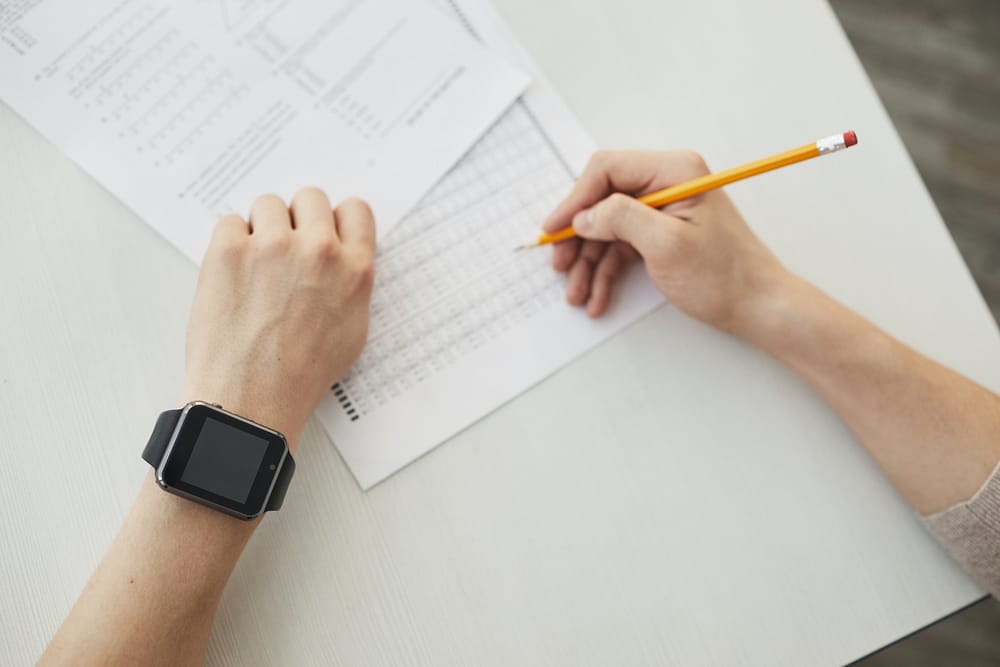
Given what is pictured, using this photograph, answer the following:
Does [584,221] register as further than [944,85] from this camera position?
No

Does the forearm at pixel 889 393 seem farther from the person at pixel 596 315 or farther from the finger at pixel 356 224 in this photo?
the finger at pixel 356 224

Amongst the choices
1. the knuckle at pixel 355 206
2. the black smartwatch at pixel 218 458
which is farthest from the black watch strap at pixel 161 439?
the knuckle at pixel 355 206

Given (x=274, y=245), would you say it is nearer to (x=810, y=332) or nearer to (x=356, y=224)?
(x=356, y=224)

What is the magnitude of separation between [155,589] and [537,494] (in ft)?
1.12

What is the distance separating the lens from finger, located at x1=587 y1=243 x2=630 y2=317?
2.47ft

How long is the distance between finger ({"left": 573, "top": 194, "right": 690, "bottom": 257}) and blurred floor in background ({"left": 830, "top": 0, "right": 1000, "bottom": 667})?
3.60 feet

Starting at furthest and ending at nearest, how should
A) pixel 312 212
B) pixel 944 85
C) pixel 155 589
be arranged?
1. pixel 944 85
2. pixel 312 212
3. pixel 155 589

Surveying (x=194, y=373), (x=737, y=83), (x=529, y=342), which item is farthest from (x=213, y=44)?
(x=737, y=83)

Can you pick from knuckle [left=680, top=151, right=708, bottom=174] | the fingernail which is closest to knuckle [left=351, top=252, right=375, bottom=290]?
the fingernail

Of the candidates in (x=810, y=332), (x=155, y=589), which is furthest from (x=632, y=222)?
(x=155, y=589)

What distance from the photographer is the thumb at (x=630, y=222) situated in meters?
0.71

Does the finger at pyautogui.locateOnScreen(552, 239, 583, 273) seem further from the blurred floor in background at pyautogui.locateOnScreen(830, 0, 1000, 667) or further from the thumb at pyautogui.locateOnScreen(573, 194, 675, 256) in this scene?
the blurred floor in background at pyautogui.locateOnScreen(830, 0, 1000, 667)

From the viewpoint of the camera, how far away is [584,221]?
0.73m

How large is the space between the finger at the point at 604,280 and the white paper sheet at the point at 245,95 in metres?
0.18
